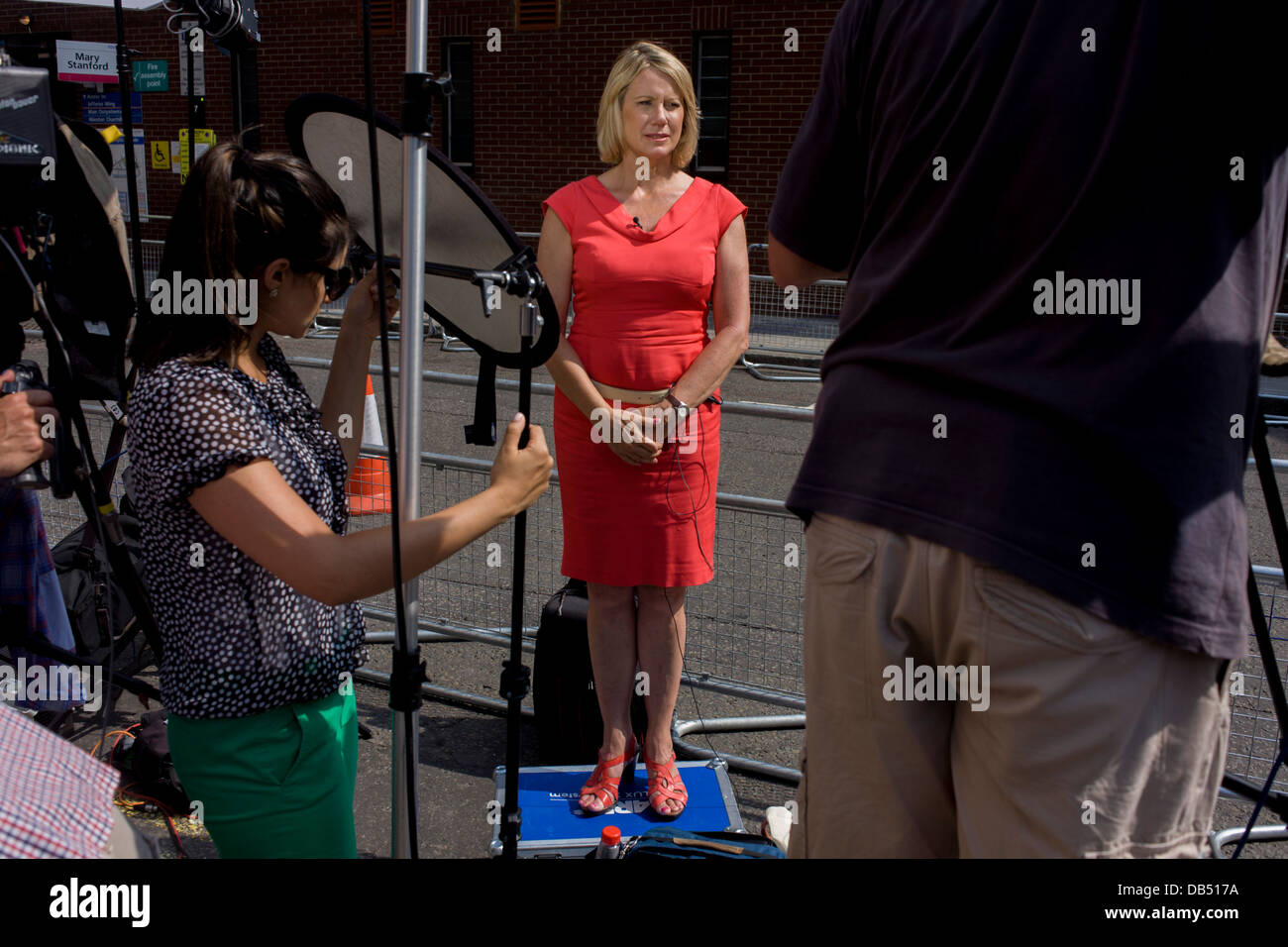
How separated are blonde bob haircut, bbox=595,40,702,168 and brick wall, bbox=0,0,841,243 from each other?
11.1m

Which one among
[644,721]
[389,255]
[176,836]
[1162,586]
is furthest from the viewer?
[644,721]

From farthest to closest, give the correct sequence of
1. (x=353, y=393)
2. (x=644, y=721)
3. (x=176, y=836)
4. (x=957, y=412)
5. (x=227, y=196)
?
(x=644, y=721)
(x=176, y=836)
(x=353, y=393)
(x=227, y=196)
(x=957, y=412)

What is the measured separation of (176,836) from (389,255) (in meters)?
2.04

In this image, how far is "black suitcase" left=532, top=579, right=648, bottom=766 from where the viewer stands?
11.4ft

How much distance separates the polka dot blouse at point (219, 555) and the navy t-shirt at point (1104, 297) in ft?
3.40

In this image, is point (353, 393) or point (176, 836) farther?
point (176, 836)

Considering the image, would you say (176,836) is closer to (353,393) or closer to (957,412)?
(353,393)

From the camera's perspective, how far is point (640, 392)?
A: 3.18 metres

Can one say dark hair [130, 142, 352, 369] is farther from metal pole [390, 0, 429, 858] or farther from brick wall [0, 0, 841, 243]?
brick wall [0, 0, 841, 243]

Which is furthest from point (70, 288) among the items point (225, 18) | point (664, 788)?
point (664, 788)

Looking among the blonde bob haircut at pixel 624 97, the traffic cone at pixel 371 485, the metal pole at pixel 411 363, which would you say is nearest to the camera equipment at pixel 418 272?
the metal pole at pixel 411 363

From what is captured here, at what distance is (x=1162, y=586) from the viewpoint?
4.14 feet
